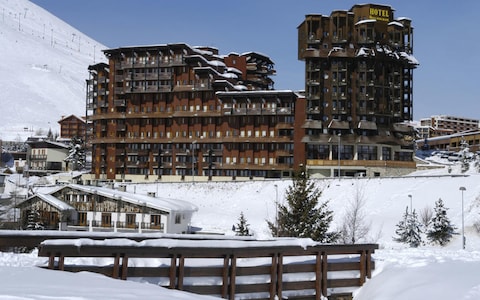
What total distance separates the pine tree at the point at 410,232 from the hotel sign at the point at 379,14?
51.0m

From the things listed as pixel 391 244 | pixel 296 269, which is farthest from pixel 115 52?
pixel 296 269

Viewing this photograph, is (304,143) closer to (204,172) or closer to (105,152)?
(204,172)

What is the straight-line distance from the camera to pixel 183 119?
10125cm

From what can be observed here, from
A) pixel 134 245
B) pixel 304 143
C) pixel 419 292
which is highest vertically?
pixel 304 143

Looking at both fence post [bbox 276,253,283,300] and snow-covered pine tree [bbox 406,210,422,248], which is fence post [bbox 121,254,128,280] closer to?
fence post [bbox 276,253,283,300]

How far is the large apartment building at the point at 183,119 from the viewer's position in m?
95.0

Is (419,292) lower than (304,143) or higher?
lower

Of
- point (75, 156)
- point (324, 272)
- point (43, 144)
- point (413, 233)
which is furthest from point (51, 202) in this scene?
point (43, 144)

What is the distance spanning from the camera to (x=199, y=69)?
99688 mm

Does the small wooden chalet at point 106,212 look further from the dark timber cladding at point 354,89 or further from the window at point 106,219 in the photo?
the dark timber cladding at point 354,89

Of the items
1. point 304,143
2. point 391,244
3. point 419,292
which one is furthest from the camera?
point 304,143

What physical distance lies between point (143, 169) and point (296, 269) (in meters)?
88.9

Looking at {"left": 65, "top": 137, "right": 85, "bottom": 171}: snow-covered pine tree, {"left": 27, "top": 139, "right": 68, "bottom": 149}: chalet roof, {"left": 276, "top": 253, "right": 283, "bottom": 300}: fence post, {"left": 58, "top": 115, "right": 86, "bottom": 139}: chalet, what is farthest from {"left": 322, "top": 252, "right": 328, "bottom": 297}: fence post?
{"left": 58, "top": 115, "right": 86, "bottom": 139}: chalet

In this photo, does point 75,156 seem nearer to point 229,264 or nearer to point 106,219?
point 106,219
